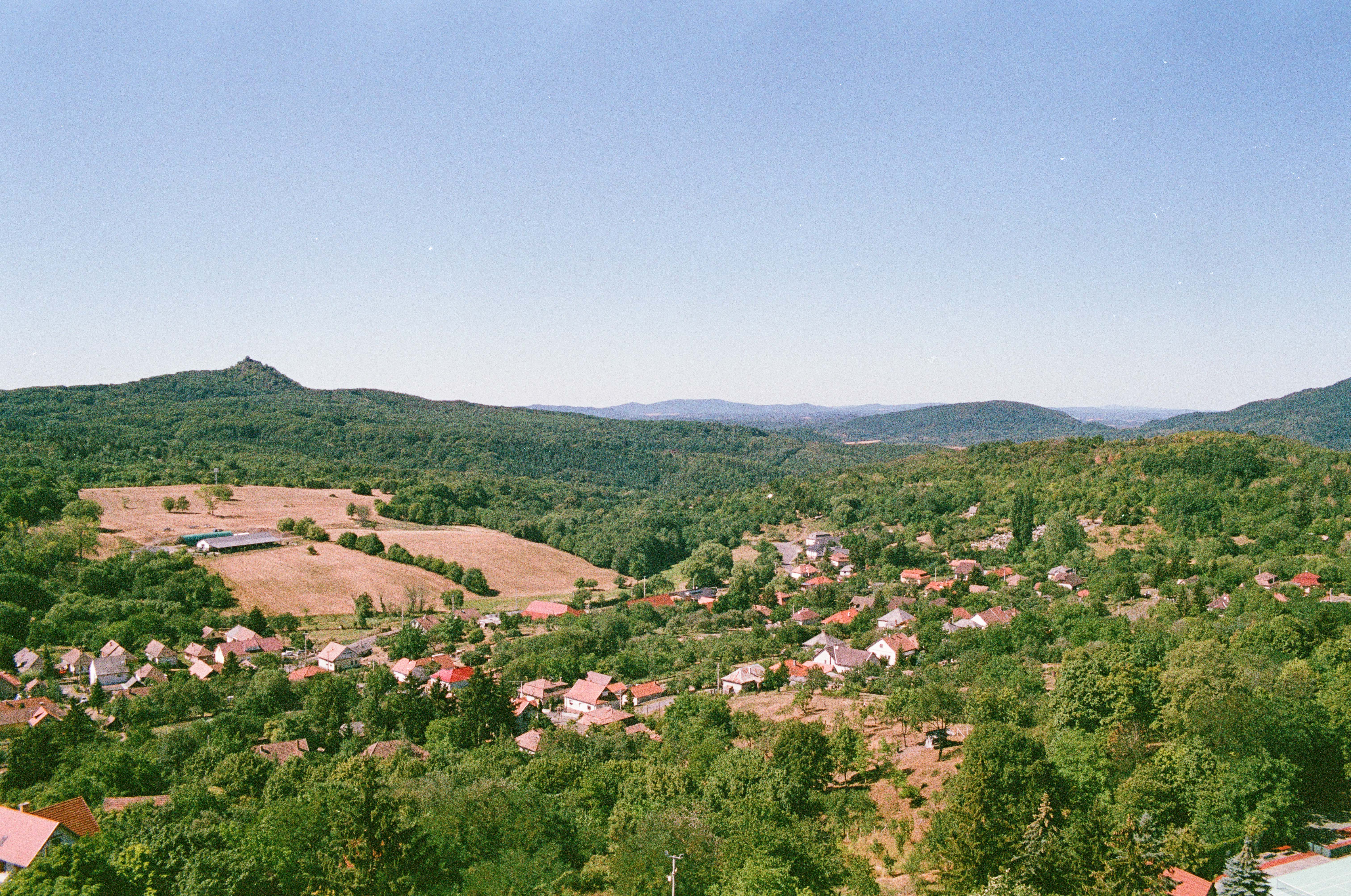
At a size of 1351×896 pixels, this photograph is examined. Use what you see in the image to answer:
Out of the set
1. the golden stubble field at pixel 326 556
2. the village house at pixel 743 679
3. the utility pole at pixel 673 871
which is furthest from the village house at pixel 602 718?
the golden stubble field at pixel 326 556

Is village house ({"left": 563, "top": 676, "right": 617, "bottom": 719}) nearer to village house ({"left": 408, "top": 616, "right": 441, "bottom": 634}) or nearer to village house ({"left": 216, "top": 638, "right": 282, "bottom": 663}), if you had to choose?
village house ({"left": 408, "top": 616, "right": 441, "bottom": 634})

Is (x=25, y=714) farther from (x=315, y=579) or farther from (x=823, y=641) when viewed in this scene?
(x=823, y=641)

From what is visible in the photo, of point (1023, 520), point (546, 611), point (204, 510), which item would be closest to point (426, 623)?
point (546, 611)

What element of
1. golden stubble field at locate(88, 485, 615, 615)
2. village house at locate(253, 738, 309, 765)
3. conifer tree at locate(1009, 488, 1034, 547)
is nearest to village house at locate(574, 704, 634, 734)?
village house at locate(253, 738, 309, 765)

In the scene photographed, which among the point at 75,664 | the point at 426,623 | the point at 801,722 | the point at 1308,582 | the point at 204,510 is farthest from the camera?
the point at 204,510

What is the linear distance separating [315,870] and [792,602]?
42.6 metres

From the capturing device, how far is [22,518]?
53.4 m

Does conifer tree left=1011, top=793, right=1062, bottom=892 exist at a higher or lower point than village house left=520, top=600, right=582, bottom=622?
higher

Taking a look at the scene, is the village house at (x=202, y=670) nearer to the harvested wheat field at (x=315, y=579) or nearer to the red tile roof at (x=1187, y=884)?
the harvested wheat field at (x=315, y=579)

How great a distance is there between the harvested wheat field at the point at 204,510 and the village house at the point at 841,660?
49.0 metres

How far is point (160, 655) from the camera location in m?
40.0

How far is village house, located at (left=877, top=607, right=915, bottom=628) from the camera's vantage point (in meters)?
45.8

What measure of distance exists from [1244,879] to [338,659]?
40476mm

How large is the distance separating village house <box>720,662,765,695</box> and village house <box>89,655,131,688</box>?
28470 millimetres
